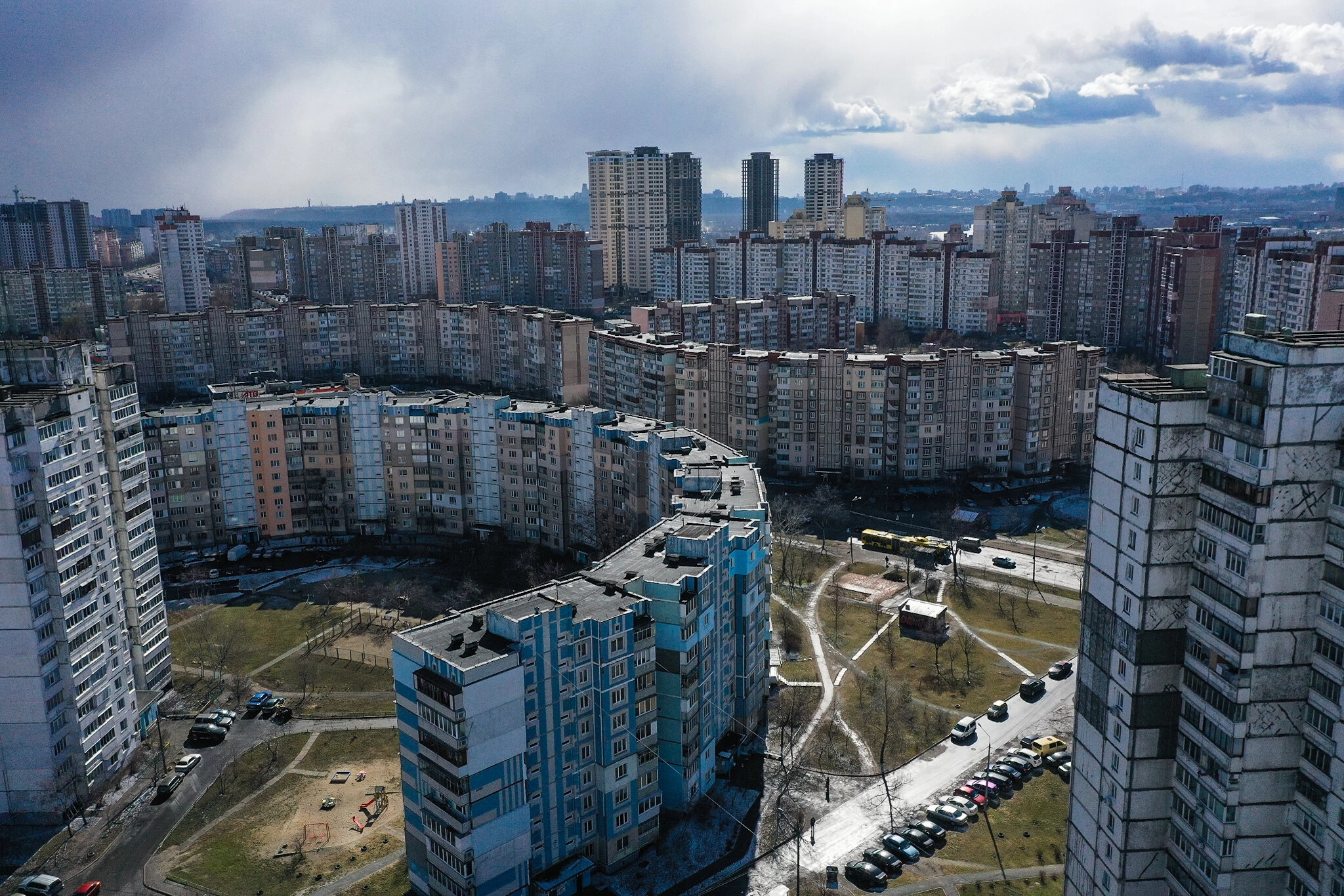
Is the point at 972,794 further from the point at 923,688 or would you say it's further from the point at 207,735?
the point at 207,735

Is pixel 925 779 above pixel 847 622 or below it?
below

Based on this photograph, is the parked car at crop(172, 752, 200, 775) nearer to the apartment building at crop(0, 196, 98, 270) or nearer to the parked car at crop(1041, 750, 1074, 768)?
the parked car at crop(1041, 750, 1074, 768)

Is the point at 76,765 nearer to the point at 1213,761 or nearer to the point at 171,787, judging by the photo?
the point at 171,787

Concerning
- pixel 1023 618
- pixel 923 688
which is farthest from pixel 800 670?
pixel 1023 618

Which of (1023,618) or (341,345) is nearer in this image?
(1023,618)

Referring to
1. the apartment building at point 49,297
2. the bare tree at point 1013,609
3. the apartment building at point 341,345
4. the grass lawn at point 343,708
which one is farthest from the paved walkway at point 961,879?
the apartment building at point 49,297

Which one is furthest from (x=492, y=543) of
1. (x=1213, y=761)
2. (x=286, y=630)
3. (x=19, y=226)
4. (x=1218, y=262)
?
(x=19, y=226)

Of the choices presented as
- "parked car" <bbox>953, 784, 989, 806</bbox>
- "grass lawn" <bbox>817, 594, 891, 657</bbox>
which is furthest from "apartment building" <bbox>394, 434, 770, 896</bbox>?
"grass lawn" <bbox>817, 594, 891, 657</bbox>
